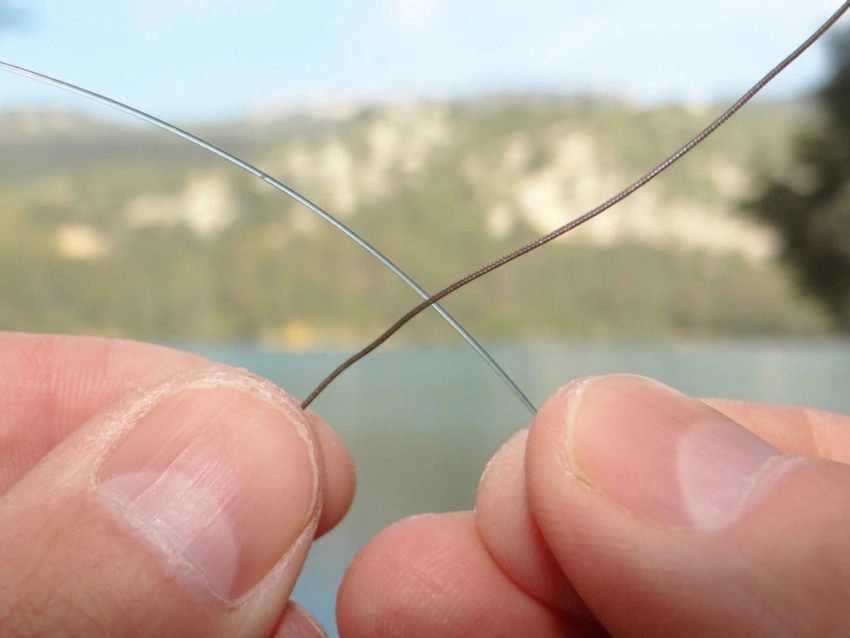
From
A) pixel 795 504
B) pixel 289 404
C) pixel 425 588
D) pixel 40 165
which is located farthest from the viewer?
pixel 40 165

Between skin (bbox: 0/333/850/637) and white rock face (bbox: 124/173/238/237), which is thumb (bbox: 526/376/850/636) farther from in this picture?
white rock face (bbox: 124/173/238/237)

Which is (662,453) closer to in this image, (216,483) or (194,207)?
(216,483)

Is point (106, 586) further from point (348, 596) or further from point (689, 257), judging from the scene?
point (689, 257)

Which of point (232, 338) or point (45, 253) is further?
point (45, 253)

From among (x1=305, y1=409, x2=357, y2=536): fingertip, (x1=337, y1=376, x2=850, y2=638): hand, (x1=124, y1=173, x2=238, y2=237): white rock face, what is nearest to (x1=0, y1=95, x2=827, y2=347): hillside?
(x1=124, y1=173, x2=238, y2=237): white rock face

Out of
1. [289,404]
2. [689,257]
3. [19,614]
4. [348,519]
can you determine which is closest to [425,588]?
[289,404]
